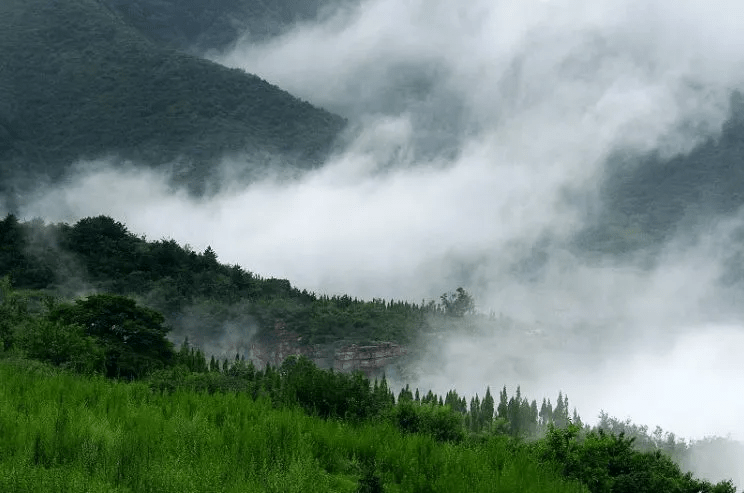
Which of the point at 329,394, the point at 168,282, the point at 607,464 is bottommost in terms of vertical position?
the point at 607,464

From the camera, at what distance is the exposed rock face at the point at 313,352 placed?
411 feet

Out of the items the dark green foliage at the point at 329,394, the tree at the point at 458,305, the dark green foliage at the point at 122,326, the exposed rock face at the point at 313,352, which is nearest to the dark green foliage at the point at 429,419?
the dark green foliage at the point at 329,394

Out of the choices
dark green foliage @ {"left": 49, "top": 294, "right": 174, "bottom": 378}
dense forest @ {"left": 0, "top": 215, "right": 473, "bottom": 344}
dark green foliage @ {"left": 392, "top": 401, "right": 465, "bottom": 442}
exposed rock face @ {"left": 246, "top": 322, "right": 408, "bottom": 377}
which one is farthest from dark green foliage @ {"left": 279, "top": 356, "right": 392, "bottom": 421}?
exposed rock face @ {"left": 246, "top": 322, "right": 408, "bottom": 377}

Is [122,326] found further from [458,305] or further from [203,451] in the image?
[458,305]

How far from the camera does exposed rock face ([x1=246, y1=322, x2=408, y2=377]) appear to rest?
125 m

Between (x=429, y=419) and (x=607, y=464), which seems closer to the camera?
(x=607, y=464)

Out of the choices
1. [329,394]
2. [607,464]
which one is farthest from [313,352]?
[607,464]

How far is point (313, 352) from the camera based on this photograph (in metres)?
128

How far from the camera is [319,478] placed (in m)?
9.91

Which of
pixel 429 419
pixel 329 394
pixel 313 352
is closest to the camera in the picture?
pixel 329 394

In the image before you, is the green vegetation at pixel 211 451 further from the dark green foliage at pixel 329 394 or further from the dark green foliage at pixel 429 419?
the dark green foliage at pixel 429 419

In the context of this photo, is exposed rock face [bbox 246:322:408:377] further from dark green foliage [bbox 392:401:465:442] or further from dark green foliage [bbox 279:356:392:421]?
dark green foliage [bbox 279:356:392:421]

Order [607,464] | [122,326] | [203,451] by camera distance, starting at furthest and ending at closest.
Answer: [122,326] → [607,464] → [203,451]

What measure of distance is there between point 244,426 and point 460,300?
18167 centimetres
